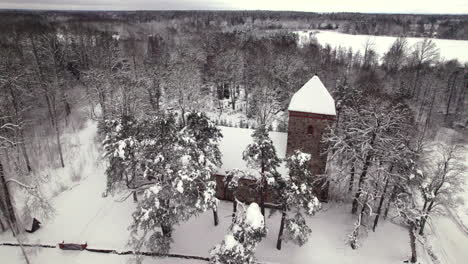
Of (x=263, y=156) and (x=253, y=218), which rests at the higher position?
(x=263, y=156)

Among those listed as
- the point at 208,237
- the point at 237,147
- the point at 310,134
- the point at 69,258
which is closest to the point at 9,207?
the point at 69,258

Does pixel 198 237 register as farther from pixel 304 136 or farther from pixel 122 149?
pixel 304 136

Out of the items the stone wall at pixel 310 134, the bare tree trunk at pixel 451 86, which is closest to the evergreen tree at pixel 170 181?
the stone wall at pixel 310 134

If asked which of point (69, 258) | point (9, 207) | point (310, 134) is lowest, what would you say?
point (69, 258)

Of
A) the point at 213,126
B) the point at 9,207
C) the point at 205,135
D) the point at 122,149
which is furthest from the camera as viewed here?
the point at 213,126

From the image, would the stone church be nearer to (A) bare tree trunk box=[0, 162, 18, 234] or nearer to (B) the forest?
(B) the forest

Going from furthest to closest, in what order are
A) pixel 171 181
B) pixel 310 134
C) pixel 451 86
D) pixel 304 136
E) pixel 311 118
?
pixel 451 86, pixel 304 136, pixel 310 134, pixel 311 118, pixel 171 181

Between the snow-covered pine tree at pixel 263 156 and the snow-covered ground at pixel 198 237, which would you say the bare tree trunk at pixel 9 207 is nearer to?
the snow-covered ground at pixel 198 237
